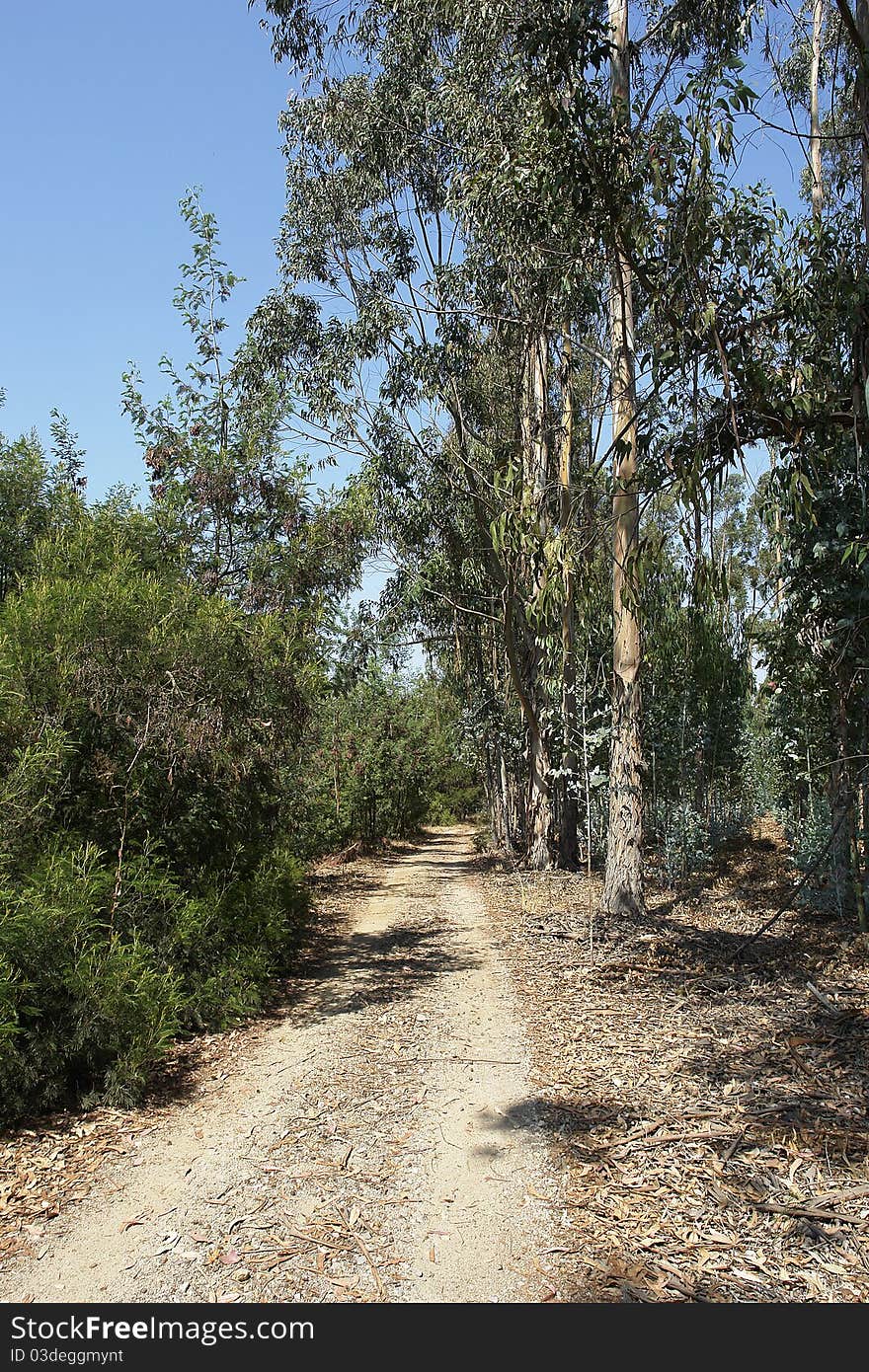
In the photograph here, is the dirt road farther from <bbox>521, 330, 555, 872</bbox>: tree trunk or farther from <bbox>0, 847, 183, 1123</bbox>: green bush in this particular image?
<bbox>521, 330, 555, 872</bbox>: tree trunk

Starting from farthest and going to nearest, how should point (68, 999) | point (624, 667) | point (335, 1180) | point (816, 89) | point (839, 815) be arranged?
point (816, 89) → point (624, 667) → point (839, 815) → point (68, 999) → point (335, 1180)

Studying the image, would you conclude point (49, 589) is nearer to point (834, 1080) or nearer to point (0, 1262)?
point (0, 1262)

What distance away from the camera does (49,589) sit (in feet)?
17.4

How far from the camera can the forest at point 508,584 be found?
193 inches

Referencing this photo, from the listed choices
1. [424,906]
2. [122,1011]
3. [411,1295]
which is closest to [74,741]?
[122,1011]

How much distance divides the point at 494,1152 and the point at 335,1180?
0.77 m

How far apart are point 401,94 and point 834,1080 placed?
13.9 m

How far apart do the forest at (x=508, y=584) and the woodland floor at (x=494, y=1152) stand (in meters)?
0.06

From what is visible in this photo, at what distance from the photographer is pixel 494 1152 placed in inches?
163

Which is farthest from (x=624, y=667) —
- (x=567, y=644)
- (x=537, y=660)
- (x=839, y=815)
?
(x=537, y=660)

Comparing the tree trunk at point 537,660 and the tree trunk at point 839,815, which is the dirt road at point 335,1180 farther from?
the tree trunk at point 537,660

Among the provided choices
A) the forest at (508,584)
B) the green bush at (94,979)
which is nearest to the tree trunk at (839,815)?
the forest at (508,584)

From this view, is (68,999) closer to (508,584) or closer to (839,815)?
(839,815)

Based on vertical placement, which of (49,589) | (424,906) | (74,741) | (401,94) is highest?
(401,94)
